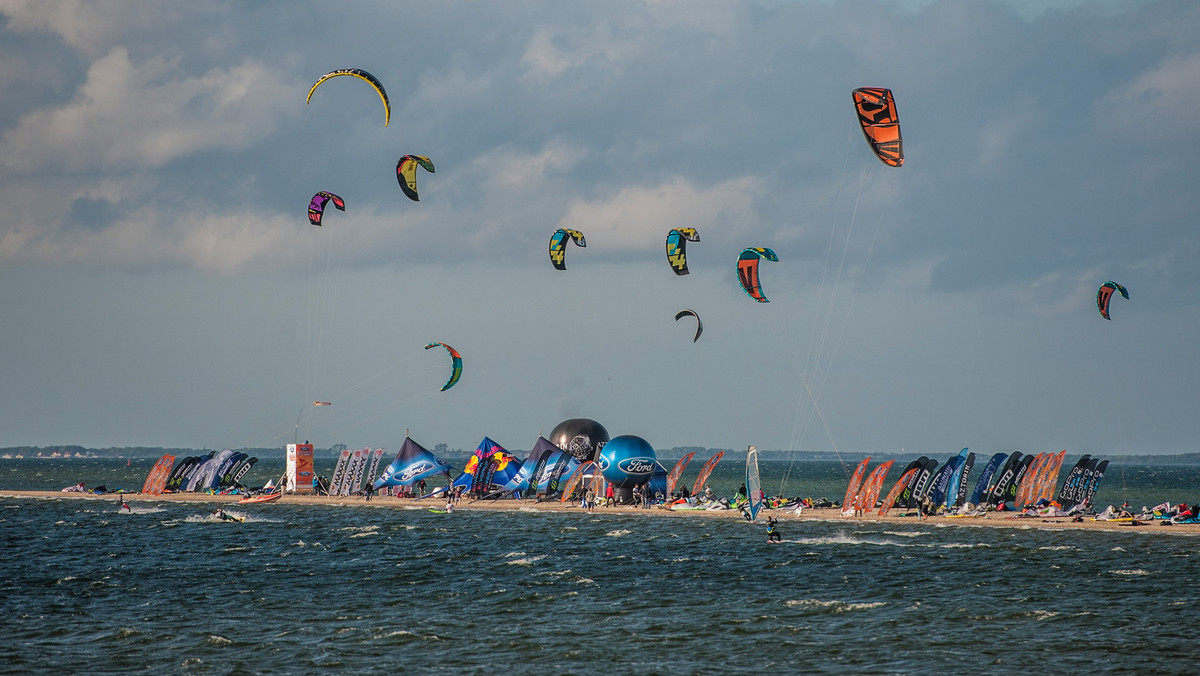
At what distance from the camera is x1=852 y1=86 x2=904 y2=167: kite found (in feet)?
104

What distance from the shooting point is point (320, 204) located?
5091 cm

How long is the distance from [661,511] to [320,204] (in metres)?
22.6

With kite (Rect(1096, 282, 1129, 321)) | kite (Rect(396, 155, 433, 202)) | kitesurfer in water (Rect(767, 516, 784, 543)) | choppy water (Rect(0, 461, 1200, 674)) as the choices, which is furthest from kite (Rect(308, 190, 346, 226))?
kite (Rect(1096, 282, 1129, 321))

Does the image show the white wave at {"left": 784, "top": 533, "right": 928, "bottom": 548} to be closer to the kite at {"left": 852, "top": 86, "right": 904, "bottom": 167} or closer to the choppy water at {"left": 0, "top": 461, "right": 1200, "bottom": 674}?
the choppy water at {"left": 0, "top": 461, "right": 1200, "bottom": 674}

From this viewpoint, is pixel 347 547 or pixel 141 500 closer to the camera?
pixel 347 547

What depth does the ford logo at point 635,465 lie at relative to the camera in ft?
175

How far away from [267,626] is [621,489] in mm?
32469

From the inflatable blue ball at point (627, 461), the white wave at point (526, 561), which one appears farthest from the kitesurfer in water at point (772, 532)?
the inflatable blue ball at point (627, 461)

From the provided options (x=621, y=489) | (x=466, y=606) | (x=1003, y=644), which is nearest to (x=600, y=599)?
(x=466, y=606)

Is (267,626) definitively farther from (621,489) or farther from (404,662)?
(621,489)

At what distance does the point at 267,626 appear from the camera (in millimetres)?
24344

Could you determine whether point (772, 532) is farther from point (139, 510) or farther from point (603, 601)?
point (139, 510)

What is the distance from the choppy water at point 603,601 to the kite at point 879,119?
1278cm

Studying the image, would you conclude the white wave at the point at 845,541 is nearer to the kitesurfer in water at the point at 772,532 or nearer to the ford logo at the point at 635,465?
the kitesurfer in water at the point at 772,532
